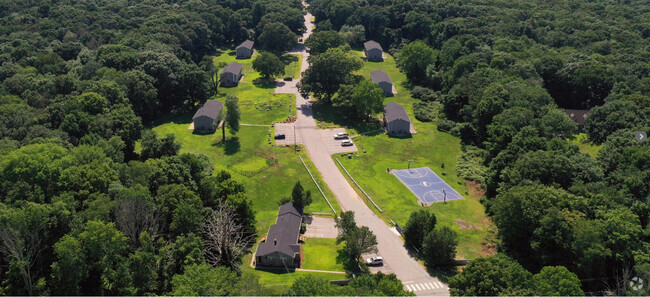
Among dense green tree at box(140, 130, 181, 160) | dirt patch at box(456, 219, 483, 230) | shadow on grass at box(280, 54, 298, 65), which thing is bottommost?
dirt patch at box(456, 219, 483, 230)

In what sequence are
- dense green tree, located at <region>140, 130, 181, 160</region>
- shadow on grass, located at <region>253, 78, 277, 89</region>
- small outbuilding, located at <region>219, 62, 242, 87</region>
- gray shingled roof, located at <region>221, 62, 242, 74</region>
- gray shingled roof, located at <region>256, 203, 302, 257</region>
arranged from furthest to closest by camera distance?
gray shingled roof, located at <region>221, 62, 242, 74</region> → shadow on grass, located at <region>253, 78, 277, 89</region> → small outbuilding, located at <region>219, 62, 242, 87</region> → dense green tree, located at <region>140, 130, 181, 160</region> → gray shingled roof, located at <region>256, 203, 302, 257</region>

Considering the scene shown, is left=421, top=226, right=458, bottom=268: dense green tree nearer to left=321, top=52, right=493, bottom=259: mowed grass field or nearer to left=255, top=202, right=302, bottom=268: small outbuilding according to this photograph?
left=321, top=52, right=493, bottom=259: mowed grass field

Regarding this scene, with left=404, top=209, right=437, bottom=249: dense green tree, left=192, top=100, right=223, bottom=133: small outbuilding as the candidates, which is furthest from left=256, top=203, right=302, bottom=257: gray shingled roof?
left=192, top=100, right=223, bottom=133: small outbuilding

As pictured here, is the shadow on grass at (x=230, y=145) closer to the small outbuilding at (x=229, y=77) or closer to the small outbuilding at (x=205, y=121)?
the small outbuilding at (x=205, y=121)

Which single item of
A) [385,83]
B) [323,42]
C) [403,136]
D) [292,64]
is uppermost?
[323,42]

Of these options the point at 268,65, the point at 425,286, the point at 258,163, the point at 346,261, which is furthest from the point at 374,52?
the point at 425,286

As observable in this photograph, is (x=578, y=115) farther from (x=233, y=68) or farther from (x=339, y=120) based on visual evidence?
(x=233, y=68)
